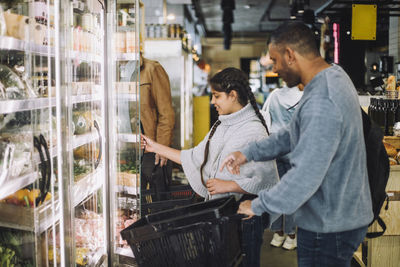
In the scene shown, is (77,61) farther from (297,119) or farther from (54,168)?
(297,119)

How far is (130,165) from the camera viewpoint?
257 cm

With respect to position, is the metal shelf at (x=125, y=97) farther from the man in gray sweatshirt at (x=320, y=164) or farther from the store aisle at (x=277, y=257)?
the store aisle at (x=277, y=257)

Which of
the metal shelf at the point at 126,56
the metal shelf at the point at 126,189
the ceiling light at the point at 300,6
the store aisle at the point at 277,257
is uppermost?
the ceiling light at the point at 300,6

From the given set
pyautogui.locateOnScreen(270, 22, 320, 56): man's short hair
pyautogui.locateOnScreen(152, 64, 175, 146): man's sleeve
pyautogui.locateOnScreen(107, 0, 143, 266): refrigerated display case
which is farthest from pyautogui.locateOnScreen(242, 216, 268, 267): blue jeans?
pyautogui.locateOnScreen(152, 64, 175, 146): man's sleeve

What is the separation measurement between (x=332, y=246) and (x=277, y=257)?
7.62 feet

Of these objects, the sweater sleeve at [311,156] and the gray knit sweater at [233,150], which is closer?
the sweater sleeve at [311,156]

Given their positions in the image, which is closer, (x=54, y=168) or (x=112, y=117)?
(x=54, y=168)

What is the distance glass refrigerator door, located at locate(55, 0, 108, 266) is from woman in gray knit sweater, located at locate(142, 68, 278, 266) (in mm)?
576

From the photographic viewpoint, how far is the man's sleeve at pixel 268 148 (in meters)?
2.04

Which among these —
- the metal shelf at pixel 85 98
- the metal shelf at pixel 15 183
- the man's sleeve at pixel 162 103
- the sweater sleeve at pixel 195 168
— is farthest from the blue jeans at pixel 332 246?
the man's sleeve at pixel 162 103

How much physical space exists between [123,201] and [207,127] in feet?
22.7

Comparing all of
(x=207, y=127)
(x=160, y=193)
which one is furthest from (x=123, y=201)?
(x=207, y=127)

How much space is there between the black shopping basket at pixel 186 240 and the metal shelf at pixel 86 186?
2.03 feet

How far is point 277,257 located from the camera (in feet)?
12.9
